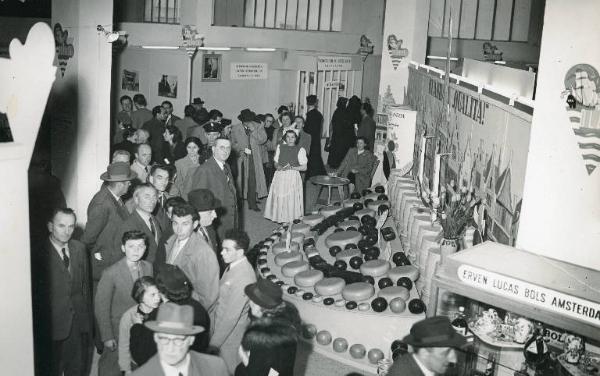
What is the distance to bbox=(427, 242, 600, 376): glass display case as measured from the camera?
12.2 feet

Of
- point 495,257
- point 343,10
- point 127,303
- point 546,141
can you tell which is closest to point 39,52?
point 127,303

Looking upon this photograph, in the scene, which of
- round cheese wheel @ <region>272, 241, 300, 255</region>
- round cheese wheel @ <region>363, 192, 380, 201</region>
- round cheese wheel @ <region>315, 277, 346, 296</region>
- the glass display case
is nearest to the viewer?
the glass display case

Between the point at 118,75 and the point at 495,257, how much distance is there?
13.7m

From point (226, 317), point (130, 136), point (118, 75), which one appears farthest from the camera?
point (118, 75)

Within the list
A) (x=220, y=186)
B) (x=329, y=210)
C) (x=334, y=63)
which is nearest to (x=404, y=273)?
(x=220, y=186)

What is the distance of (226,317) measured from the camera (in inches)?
212

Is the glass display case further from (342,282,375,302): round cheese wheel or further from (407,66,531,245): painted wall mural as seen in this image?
(342,282,375,302): round cheese wheel

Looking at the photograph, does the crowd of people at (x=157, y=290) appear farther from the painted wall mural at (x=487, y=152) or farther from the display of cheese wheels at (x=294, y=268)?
the painted wall mural at (x=487, y=152)

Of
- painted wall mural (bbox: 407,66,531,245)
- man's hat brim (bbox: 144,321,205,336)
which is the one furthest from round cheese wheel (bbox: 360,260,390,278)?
man's hat brim (bbox: 144,321,205,336)

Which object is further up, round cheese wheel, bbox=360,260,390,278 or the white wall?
the white wall

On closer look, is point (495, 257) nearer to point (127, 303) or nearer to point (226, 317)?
point (226, 317)

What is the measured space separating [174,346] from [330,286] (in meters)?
3.44

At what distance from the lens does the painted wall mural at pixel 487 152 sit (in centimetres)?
577

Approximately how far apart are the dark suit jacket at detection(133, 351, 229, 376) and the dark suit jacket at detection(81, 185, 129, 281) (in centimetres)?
258
